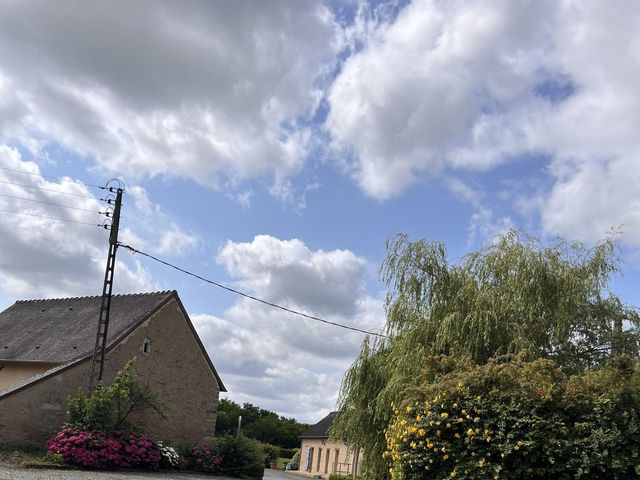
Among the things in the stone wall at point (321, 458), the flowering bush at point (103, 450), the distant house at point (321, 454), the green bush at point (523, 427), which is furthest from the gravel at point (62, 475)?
the distant house at point (321, 454)

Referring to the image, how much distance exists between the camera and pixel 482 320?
12.5 meters

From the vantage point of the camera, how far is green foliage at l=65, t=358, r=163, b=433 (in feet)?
60.3

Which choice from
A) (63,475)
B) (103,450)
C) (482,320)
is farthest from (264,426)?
(482,320)

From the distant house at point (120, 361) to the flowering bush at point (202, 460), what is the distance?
124cm

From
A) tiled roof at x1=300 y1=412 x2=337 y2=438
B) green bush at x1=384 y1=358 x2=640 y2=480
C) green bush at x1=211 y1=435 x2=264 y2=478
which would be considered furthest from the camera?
tiled roof at x1=300 y1=412 x2=337 y2=438

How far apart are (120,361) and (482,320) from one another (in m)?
14.0

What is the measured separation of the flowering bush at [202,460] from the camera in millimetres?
21531

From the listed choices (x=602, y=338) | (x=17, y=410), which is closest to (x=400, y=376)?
(x=602, y=338)

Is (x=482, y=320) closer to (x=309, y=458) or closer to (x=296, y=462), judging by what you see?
(x=309, y=458)

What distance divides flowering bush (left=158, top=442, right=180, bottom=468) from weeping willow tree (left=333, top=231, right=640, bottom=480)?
8.52m

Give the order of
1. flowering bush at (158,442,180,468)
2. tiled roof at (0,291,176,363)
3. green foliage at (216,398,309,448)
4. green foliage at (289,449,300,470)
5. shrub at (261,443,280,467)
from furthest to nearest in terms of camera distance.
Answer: green foliage at (216,398,309,448), green foliage at (289,449,300,470), shrub at (261,443,280,467), tiled roof at (0,291,176,363), flowering bush at (158,442,180,468)

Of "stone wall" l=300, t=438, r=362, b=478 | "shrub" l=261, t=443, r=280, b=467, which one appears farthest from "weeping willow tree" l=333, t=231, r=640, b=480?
"shrub" l=261, t=443, r=280, b=467

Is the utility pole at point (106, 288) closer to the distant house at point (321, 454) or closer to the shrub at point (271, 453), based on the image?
the distant house at point (321, 454)

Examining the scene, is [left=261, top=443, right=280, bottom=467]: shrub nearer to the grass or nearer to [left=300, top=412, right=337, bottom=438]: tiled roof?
[left=300, top=412, right=337, bottom=438]: tiled roof
